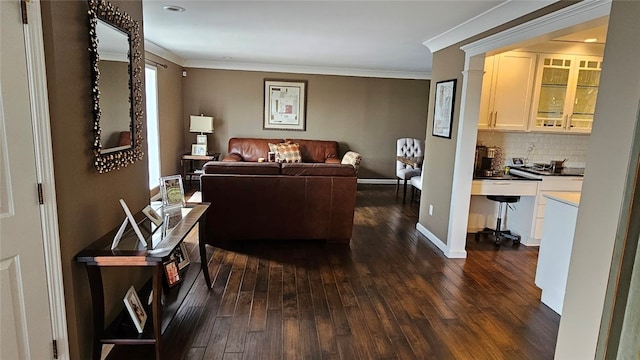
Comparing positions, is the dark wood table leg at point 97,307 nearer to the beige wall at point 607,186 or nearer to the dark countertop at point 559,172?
the beige wall at point 607,186

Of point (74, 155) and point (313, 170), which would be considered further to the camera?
point (313, 170)

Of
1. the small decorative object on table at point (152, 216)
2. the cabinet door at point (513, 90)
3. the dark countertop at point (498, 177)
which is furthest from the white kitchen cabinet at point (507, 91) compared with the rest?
the small decorative object on table at point (152, 216)

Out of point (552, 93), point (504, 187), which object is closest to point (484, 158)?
point (504, 187)

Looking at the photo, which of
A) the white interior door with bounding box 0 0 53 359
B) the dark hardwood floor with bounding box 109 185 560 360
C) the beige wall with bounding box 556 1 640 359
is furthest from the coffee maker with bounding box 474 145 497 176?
the white interior door with bounding box 0 0 53 359

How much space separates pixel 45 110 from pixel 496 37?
3204 millimetres

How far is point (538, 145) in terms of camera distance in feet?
15.3

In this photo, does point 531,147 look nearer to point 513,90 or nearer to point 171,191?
point 513,90

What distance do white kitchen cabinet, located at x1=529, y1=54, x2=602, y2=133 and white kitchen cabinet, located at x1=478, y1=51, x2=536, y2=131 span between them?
0.10 meters

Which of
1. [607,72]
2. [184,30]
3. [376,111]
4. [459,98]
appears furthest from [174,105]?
[607,72]

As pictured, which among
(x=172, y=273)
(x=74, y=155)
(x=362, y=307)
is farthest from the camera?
(x=362, y=307)

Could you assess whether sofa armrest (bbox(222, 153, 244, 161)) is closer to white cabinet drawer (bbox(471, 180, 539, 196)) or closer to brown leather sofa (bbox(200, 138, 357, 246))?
brown leather sofa (bbox(200, 138, 357, 246))

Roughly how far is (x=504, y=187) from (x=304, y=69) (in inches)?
180

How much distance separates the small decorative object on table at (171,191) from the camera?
2615mm

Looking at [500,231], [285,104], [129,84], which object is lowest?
[500,231]
